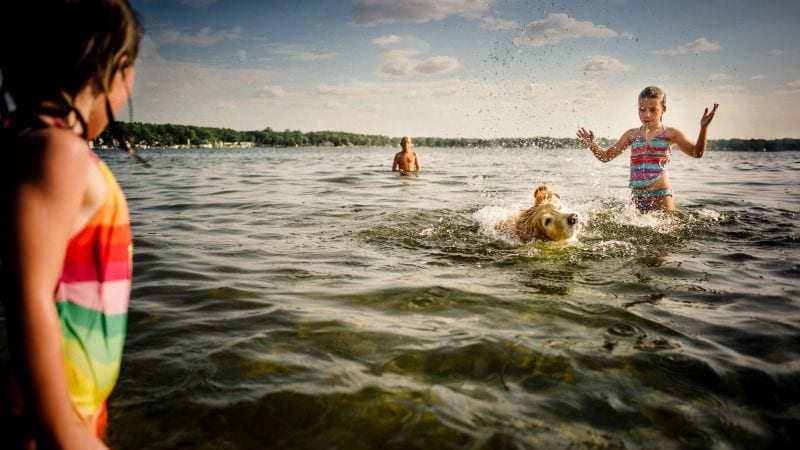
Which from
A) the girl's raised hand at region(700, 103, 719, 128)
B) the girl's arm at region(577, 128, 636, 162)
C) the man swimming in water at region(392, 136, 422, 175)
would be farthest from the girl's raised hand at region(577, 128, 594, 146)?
the man swimming in water at region(392, 136, 422, 175)

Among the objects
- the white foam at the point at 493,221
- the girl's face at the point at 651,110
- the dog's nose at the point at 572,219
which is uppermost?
the girl's face at the point at 651,110

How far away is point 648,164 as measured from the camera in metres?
8.05

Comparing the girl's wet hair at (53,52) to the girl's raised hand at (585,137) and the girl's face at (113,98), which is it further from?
the girl's raised hand at (585,137)

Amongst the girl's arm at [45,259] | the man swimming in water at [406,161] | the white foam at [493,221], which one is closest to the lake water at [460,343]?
the white foam at [493,221]

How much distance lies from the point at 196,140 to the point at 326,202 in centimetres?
11414

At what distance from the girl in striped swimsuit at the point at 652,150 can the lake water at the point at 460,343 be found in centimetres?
135

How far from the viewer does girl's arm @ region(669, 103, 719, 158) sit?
22.6ft

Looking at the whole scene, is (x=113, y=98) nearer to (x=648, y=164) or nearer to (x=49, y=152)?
(x=49, y=152)

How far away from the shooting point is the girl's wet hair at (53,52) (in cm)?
127

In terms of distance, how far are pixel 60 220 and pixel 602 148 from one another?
28.9 feet

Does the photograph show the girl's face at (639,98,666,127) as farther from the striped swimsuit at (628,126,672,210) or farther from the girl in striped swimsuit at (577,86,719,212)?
the striped swimsuit at (628,126,672,210)

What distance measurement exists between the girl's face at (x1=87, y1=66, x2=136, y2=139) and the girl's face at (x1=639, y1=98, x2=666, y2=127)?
8300mm

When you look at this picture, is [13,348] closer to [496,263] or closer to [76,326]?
[76,326]

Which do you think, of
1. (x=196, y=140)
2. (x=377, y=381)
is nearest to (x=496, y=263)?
(x=377, y=381)
